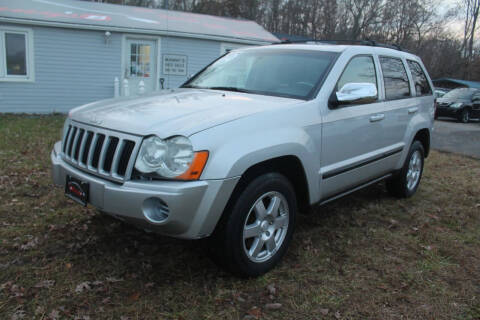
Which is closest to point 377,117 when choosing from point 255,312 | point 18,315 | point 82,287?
point 255,312

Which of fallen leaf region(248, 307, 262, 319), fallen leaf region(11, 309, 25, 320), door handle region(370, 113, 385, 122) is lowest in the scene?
fallen leaf region(11, 309, 25, 320)

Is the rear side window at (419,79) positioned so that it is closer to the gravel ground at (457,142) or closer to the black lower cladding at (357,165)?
the black lower cladding at (357,165)

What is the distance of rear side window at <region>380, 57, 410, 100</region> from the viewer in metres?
4.40

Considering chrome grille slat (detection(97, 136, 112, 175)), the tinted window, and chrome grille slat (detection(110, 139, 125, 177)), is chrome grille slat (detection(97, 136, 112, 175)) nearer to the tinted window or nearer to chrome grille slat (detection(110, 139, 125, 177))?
chrome grille slat (detection(110, 139, 125, 177))

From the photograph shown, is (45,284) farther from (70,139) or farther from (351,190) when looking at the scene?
(351,190)

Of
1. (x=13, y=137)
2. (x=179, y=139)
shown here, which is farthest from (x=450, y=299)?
(x=13, y=137)

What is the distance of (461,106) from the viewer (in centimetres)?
1662

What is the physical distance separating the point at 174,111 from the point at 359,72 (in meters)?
1.99

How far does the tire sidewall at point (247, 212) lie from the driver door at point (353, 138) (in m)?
0.45

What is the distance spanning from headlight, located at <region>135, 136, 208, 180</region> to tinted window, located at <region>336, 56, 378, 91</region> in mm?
1670

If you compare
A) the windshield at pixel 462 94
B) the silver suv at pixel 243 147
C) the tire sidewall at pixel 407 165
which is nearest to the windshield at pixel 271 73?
the silver suv at pixel 243 147

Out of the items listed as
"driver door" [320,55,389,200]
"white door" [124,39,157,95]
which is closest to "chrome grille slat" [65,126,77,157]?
"driver door" [320,55,389,200]

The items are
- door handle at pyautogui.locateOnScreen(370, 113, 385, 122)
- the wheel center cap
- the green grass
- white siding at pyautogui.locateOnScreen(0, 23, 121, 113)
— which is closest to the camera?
the green grass

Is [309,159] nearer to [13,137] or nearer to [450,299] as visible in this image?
[450,299]
